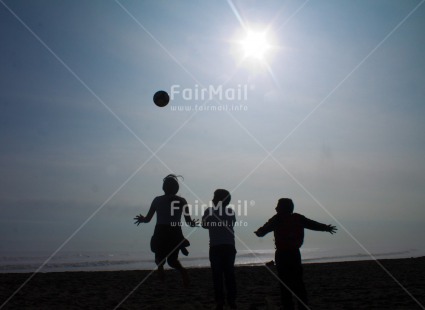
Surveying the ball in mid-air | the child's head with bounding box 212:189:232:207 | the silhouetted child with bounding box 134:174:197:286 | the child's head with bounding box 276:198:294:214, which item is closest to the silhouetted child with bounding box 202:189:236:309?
the child's head with bounding box 212:189:232:207

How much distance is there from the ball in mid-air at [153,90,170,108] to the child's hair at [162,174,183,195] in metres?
5.98

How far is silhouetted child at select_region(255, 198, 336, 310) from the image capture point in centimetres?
645

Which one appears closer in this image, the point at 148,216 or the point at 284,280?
the point at 284,280

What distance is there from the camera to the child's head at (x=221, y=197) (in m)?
7.27

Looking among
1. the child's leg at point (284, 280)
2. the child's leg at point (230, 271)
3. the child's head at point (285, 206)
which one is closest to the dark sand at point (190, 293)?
the child's leg at point (230, 271)

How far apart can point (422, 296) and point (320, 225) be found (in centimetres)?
335

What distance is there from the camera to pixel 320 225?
6523 mm

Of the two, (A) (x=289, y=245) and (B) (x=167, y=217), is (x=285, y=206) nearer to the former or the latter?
(A) (x=289, y=245)

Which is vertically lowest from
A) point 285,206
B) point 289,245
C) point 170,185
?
point 289,245

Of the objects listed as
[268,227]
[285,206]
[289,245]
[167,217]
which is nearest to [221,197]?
[268,227]

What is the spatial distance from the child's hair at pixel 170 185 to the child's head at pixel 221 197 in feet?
4.29

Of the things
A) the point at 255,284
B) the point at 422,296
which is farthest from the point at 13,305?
the point at 422,296

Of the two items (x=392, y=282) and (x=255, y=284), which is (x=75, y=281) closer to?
(x=255, y=284)

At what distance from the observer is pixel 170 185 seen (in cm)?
838
